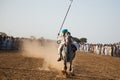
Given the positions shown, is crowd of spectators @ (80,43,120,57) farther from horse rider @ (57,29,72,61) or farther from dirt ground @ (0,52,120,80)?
horse rider @ (57,29,72,61)

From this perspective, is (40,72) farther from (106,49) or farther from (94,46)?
(94,46)

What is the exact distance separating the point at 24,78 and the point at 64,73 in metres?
2.82

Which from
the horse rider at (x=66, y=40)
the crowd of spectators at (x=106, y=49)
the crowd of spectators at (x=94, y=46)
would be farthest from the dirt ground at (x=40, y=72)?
the crowd of spectators at (x=106, y=49)

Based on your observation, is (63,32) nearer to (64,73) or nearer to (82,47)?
(64,73)

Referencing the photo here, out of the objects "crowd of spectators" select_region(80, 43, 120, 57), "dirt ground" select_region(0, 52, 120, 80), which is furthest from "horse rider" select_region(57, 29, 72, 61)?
"crowd of spectators" select_region(80, 43, 120, 57)

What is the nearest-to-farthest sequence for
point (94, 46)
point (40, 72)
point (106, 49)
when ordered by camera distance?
point (40, 72) < point (106, 49) < point (94, 46)

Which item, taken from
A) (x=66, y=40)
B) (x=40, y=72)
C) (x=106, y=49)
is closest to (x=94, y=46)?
(x=106, y=49)

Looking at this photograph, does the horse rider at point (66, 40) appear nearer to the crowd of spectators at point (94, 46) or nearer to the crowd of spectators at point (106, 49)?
the crowd of spectators at point (94, 46)

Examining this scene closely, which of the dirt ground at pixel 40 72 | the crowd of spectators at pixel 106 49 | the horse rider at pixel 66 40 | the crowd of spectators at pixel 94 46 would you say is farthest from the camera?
the crowd of spectators at pixel 106 49

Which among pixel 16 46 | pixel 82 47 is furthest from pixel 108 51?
pixel 82 47

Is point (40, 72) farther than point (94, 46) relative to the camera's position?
No

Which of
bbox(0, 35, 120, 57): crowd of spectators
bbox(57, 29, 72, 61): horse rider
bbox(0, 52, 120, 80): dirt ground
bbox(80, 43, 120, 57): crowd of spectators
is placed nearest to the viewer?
bbox(0, 52, 120, 80): dirt ground

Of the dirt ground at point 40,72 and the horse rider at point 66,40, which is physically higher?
the horse rider at point 66,40

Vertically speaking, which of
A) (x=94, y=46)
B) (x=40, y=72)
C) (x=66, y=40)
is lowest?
(x=40, y=72)
